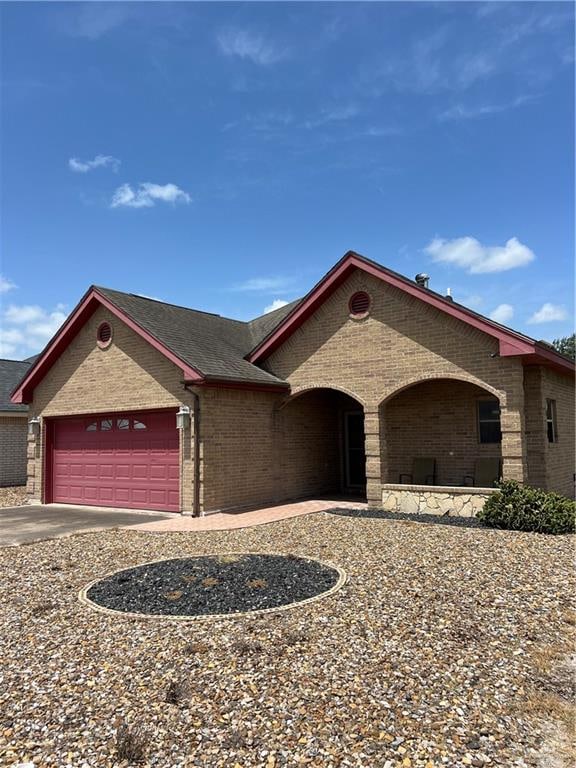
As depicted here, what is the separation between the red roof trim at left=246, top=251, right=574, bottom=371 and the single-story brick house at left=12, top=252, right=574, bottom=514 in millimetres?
37

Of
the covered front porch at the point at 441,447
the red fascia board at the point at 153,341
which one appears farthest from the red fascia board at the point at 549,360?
the red fascia board at the point at 153,341

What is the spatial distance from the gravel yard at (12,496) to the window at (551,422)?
53.2 feet

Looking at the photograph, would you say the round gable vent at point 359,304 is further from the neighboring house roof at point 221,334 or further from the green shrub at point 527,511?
the green shrub at point 527,511

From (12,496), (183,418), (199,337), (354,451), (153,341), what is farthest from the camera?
(12,496)

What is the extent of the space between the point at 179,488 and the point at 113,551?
168 inches

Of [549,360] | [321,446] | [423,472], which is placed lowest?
[423,472]

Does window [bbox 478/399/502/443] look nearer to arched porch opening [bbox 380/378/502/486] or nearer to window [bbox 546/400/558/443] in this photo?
arched porch opening [bbox 380/378/502/486]

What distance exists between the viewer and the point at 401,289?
504 inches

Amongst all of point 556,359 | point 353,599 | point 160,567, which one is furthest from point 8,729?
point 556,359

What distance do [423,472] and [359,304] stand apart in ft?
16.5

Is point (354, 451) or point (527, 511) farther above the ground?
point (354, 451)

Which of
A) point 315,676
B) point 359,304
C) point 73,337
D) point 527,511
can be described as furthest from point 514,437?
point 73,337

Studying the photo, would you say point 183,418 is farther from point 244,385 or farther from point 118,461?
point 118,461

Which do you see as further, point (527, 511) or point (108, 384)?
point (108, 384)
